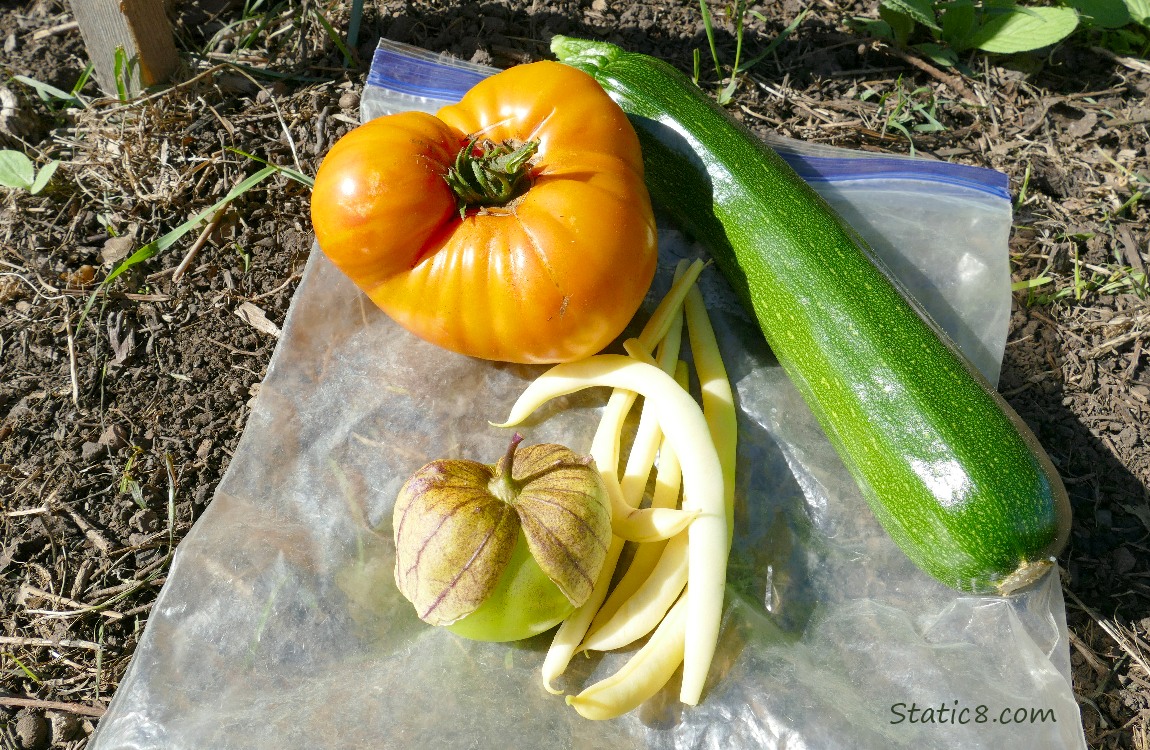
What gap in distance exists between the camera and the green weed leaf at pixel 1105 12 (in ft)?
11.8

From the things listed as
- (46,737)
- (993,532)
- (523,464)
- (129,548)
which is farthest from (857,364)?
Result: (46,737)

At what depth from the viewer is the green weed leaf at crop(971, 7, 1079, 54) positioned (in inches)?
134

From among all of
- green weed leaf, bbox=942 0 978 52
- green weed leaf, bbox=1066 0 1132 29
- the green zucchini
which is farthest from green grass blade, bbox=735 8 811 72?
green weed leaf, bbox=1066 0 1132 29

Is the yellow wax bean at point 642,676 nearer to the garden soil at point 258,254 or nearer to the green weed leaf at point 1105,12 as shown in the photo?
the garden soil at point 258,254

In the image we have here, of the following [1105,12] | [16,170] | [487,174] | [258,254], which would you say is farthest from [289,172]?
[1105,12]

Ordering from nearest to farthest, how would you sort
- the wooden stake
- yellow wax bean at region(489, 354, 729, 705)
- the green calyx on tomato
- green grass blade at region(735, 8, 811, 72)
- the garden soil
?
yellow wax bean at region(489, 354, 729, 705), the green calyx on tomato, the garden soil, the wooden stake, green grass blade at region(735, 8, 811, 72)

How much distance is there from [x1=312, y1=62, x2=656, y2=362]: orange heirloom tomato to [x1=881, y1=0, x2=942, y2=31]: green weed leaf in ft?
5.12

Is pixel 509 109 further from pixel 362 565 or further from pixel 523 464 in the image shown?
pixel 362 565

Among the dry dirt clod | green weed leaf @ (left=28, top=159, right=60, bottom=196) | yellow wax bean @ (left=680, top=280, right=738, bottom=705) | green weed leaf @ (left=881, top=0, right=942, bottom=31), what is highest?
green weed leaf @ (left=881, top=0, right=942, bottom=31)

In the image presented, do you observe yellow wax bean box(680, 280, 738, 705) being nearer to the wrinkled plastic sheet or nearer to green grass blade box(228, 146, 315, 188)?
the wrinkled plastic sheet

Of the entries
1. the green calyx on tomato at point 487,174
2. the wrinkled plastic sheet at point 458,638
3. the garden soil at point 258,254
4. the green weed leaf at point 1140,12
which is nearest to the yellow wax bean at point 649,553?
the wrinkled plastic sheet at point 458,638

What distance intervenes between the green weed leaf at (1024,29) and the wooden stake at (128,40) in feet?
10.3

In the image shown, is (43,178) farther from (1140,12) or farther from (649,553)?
(1140,12)

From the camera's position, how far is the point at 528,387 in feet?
8.73
